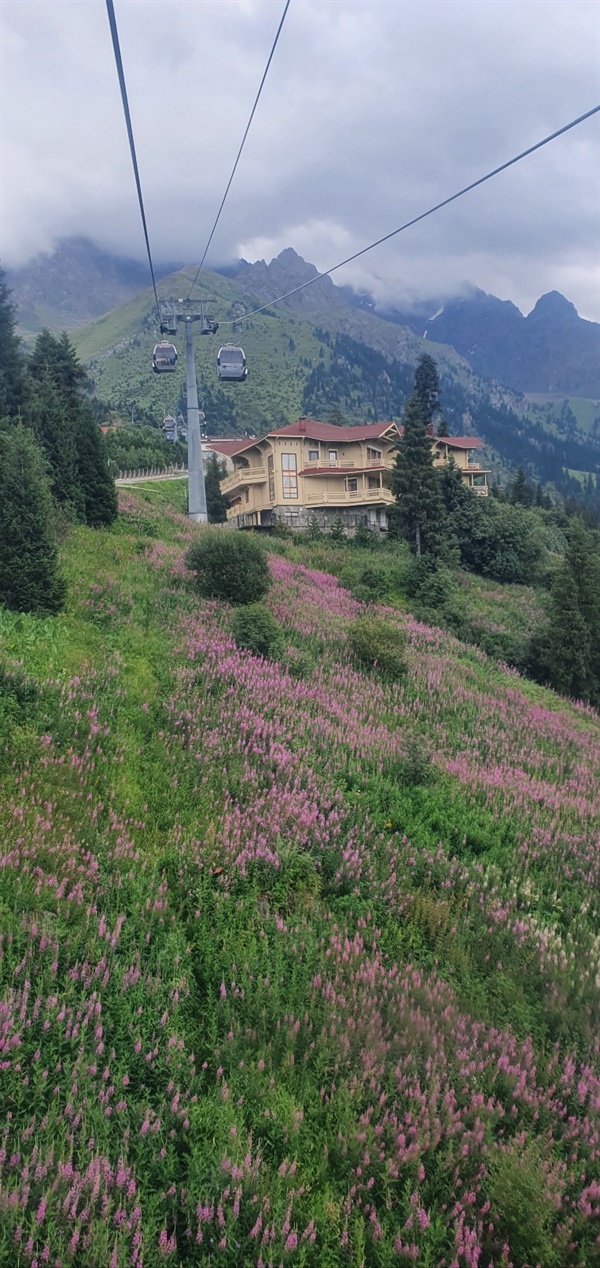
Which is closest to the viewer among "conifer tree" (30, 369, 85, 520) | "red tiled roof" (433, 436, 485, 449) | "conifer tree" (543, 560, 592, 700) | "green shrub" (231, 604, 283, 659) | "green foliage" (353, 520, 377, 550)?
"green shrub" (231, 604, 283, 659)

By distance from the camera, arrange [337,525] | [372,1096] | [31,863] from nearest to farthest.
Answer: [372,1096]
[31,863]
[337,525]

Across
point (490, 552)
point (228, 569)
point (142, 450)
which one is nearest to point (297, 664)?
point (228, 569)

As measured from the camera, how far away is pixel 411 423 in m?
41.9

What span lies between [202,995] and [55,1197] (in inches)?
69.8

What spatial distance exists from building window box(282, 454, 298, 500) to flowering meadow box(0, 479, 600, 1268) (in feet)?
132

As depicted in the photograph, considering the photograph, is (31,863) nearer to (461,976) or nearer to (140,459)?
(461,976)

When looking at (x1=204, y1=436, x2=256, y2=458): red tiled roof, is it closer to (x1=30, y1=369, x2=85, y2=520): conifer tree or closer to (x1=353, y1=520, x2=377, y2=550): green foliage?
(x1=353, y1=520, x2=377, y2=550): green foliage

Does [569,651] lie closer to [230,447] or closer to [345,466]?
[345,466]

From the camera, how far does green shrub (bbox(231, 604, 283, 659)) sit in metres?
12.9

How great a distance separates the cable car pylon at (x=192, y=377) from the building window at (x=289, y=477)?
1526 centimetres

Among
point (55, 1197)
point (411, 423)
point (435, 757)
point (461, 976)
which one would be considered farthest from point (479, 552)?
point (55, 1197)

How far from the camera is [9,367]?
36.7 meters

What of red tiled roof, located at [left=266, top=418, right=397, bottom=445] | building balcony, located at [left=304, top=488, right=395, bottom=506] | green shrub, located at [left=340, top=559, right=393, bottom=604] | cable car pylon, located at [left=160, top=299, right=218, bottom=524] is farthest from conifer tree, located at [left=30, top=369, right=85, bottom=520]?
red tiled roof, located at [left=266, top=418, right=397, bottom=445]

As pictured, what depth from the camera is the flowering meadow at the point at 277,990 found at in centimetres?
353
